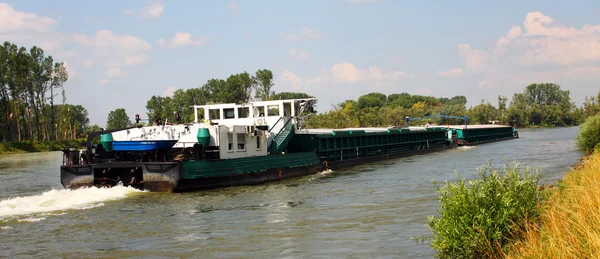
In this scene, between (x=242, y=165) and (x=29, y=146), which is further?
(x=29, y=146)

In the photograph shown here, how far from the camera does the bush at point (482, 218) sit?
8.88 metres

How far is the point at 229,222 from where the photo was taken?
594 inches

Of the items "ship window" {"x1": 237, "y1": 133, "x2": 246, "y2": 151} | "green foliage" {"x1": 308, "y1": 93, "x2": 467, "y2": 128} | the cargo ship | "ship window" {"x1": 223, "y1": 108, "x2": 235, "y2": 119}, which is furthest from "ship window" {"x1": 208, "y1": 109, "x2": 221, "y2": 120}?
"green foliage" {"x1": 308, "y1": 93, "x2": 467, "y2": 128}

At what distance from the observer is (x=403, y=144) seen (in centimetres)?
4309

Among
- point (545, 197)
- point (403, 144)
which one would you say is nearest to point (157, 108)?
point (403, 144)

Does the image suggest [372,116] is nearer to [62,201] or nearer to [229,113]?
[229,113]

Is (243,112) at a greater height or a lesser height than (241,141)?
greater

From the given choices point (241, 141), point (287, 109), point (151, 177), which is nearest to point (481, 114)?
point (287, 109)

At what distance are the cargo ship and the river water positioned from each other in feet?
2.18

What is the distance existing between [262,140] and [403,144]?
2026 cm

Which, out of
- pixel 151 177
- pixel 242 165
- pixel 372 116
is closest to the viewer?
pixel 151 177

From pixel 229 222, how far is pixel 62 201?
662 cm

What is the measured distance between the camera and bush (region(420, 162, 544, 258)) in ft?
29.1

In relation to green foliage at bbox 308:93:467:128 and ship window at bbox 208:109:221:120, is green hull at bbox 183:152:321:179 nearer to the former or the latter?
ship window at bbox 208:109:221:120
